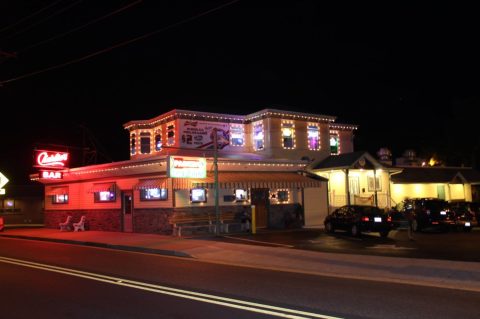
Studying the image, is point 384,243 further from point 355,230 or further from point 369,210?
point 369,210

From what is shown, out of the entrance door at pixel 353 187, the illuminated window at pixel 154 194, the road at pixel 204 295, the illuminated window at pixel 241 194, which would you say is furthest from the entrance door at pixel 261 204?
the road at pixel 204 295

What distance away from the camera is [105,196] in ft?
96.6

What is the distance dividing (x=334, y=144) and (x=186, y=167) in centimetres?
1496

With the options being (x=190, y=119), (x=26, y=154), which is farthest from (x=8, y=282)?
(x=26, y=154)

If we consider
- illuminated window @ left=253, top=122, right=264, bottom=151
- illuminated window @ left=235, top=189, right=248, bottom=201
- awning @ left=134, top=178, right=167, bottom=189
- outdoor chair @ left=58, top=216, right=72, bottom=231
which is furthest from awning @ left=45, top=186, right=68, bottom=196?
illuminated window @ left=253, top=122, right=264, bottom=151

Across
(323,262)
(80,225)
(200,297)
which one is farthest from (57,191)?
(200,297)

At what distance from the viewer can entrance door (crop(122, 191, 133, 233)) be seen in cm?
2752

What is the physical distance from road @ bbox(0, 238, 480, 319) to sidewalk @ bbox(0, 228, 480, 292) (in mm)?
966

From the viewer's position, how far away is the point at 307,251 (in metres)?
17.2

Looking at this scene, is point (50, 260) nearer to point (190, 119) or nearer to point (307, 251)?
point (307, 251)

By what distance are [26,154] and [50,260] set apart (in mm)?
47645

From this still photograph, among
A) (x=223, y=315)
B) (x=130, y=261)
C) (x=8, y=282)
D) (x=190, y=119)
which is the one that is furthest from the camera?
(x=190, y=119)

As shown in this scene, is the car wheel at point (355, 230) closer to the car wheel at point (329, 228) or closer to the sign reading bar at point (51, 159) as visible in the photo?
the car wheel at point (329, 228)

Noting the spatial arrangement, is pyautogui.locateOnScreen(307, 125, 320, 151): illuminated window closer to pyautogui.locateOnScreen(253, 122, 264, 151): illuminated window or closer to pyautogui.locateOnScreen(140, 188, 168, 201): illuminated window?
pyautogui.locateOnScreen(253, 122, 264, 151): illuminated window
